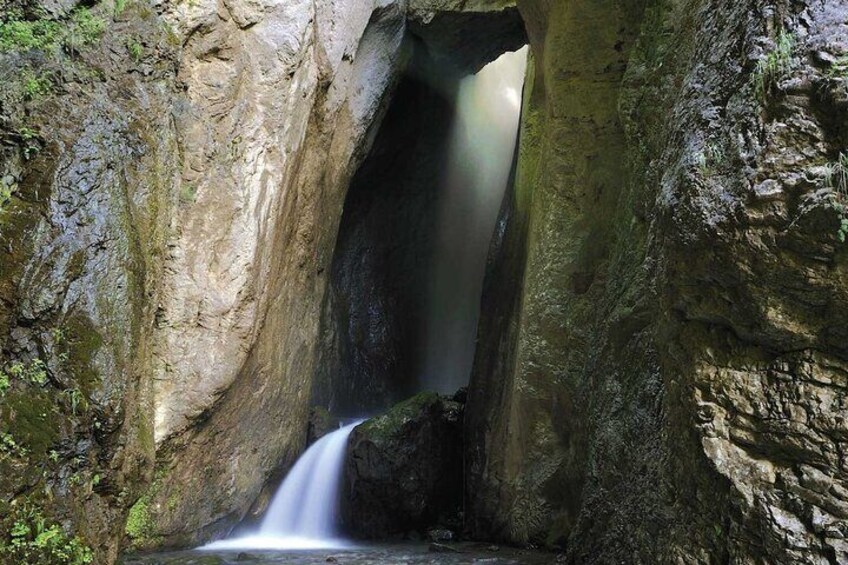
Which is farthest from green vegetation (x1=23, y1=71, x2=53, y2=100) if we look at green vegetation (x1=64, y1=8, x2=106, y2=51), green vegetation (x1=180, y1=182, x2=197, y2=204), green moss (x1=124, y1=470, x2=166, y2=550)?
green moss (x1=124, y1=470, x2=166, y2=550)

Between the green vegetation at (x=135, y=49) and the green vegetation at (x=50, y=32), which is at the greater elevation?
the green vegetation at (x=135, y=49)

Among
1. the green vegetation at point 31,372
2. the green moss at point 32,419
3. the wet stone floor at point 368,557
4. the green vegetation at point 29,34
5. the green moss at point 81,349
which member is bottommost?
the wet stone floor at point 368,557

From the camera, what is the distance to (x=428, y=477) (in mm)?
10969

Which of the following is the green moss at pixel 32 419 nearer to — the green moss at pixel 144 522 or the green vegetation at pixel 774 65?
the green moss at pixel 144 522

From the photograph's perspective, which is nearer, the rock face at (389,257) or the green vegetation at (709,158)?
the green vegetation at (709,158)

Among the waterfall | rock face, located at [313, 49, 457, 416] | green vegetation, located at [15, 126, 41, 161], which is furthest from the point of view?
rock face, located at [313, 49, 457, 416]

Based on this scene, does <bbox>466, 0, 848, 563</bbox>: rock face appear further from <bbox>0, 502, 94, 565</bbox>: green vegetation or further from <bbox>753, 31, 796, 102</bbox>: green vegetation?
<bbox>0, 502, 94, 565</bbox>: green vegetation

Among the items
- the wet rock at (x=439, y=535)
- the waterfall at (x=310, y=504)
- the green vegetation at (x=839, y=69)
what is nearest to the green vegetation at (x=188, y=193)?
the waterfall at (x=310, y=504)

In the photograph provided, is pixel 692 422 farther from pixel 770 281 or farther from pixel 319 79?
pixel 319 79

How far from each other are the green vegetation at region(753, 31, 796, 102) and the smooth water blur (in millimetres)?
13539

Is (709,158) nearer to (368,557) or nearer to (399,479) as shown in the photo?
(368,557)

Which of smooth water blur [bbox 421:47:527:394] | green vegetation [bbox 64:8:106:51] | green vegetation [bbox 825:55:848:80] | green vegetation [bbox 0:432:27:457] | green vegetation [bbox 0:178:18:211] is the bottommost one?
green vegetation [bbox 0:432:27:457]

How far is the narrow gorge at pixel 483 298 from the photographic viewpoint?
408 centimetres

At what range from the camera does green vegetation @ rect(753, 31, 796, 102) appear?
160 inches
